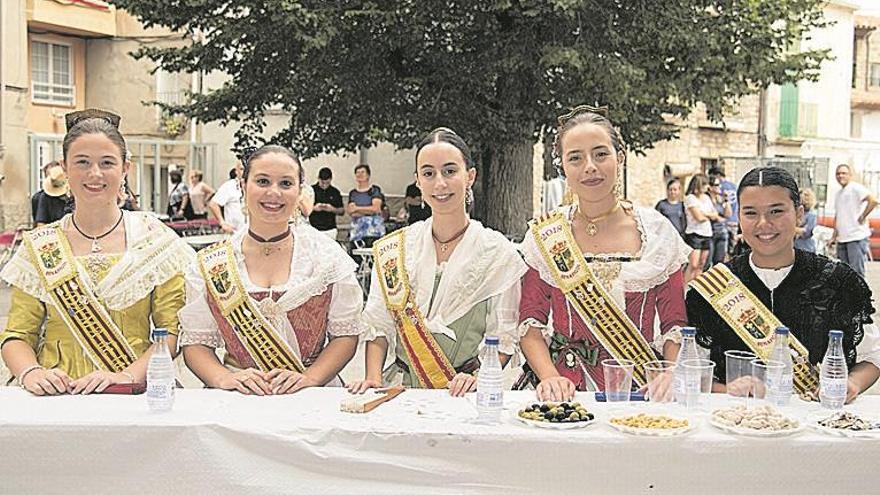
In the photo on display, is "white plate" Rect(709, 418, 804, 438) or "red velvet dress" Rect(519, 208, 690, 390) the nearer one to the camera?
"white plate" Rect(709, 418, 804, 438)

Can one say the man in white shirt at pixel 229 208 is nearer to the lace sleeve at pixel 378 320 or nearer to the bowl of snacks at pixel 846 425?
the lace sleeve at pixel 378 320

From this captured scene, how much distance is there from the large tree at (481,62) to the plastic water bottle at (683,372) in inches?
279

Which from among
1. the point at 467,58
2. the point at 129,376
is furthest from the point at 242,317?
the point at 467,58

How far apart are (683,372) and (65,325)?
1.94 metres

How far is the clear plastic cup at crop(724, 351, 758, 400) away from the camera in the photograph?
115 inches

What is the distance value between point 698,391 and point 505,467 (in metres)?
0.64

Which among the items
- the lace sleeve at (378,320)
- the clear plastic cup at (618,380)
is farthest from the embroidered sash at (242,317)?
the clear plastic cup at (618,380)

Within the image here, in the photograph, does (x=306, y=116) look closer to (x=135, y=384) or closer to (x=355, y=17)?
(x=355, y=17)

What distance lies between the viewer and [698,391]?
2.82m

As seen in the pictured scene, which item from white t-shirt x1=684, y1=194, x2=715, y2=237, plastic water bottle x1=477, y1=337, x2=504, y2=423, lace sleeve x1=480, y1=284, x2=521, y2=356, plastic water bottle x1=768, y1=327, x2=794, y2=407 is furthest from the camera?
white t-shirt x1=684, y1=194, x2=715, y2=237

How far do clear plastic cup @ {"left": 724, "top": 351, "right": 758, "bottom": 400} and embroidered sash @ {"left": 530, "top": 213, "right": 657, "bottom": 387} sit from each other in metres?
0.31

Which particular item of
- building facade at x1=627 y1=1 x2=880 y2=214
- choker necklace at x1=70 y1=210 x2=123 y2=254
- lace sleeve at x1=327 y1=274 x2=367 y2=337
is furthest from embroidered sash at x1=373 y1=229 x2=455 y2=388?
building facade at x1=627 y1=1 x2=880 y2=214

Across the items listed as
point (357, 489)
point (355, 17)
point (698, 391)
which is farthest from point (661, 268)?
point (355, 17)

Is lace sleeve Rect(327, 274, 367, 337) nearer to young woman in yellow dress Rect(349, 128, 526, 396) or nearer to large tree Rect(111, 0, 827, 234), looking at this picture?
young woman in yellow dress Rect(349, 128, 526, 396)
